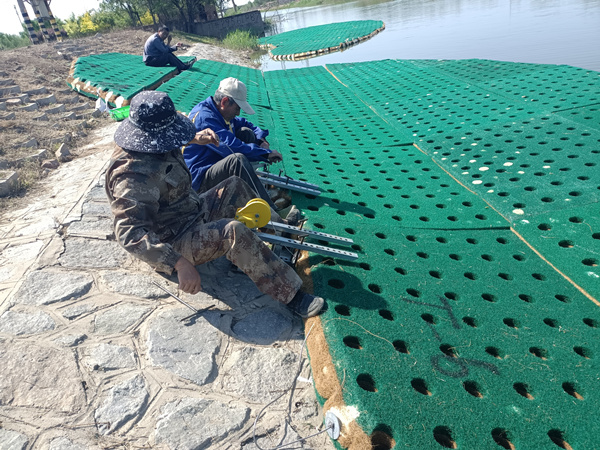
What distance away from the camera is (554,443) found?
83.8 inches

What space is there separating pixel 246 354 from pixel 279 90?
9280 mm

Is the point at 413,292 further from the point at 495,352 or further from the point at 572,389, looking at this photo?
the point at 572,389

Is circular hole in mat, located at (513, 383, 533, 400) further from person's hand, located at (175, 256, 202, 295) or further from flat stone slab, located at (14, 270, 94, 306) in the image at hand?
→ flat stone slab, located at (14, 270, 94, 306)

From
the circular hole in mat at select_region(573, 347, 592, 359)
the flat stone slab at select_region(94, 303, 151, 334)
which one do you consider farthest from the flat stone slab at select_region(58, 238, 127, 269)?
the circular hole in mat at select_region(573, 347, 592, 359)

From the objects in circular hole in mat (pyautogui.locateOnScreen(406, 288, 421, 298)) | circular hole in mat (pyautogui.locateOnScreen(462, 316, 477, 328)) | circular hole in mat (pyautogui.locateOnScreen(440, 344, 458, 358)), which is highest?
circular hole in mat (pyautogui.locateOnScreen(406, 288, 421, 298))

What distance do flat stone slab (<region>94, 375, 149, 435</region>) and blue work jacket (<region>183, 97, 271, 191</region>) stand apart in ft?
6.68

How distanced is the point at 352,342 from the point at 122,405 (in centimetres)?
130

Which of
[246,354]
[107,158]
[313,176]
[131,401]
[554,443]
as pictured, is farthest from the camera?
[107,158]

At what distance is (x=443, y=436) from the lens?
2154mm

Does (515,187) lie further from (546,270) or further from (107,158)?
(107,158)

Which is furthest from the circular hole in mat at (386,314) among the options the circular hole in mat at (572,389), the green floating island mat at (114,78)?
the green floating island mat at (114,78)

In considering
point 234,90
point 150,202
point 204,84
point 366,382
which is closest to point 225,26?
point 204,84

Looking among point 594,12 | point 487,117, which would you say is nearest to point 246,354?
point 487,117

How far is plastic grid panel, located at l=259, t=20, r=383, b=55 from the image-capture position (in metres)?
22.0
